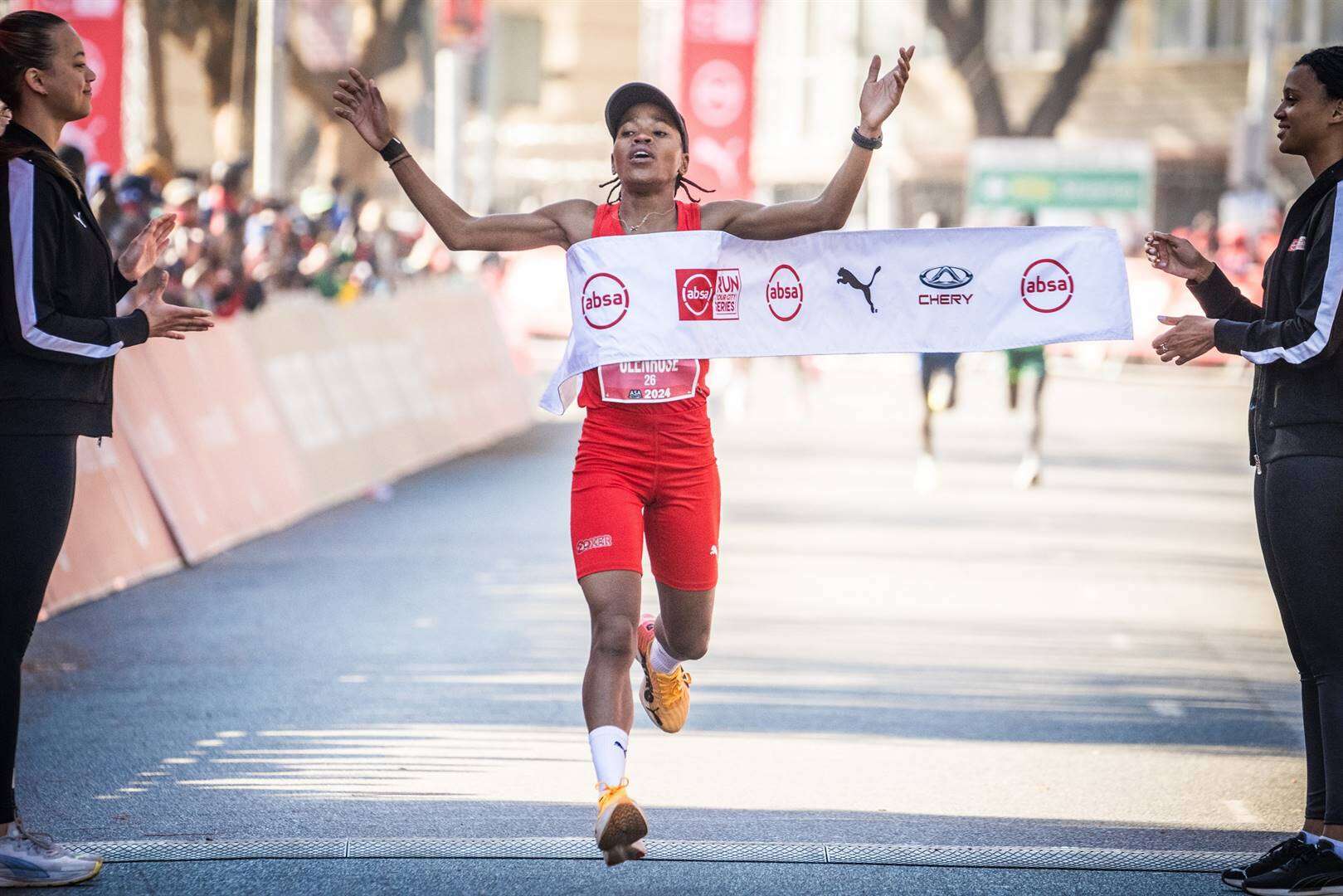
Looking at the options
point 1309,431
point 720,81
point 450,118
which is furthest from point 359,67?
point 1309,431

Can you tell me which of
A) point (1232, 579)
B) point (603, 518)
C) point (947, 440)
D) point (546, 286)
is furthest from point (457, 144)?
point (603, 518)

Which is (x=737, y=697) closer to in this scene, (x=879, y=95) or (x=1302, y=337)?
(x=879, y=95)

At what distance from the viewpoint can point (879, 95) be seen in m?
5.56

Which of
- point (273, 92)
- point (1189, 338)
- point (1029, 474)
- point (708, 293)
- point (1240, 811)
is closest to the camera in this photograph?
point (1189, 338)

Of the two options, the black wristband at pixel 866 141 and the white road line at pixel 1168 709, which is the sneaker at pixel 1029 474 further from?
the black wristband at pixel 866 141

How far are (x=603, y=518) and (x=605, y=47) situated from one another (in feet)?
199

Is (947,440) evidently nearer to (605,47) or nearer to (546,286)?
(546,286)

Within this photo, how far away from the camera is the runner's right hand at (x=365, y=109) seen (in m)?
5.67

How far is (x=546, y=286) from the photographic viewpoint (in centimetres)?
3312

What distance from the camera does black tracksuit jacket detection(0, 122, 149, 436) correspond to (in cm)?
503

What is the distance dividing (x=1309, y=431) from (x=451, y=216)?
242cm

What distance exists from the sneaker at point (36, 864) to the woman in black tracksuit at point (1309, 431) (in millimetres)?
2975

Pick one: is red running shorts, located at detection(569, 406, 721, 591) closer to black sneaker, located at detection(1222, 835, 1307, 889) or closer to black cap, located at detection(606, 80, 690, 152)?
black cap, located at detection(606, 80, 690, 152)

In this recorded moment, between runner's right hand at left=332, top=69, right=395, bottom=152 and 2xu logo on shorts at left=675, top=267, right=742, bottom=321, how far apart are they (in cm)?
94
